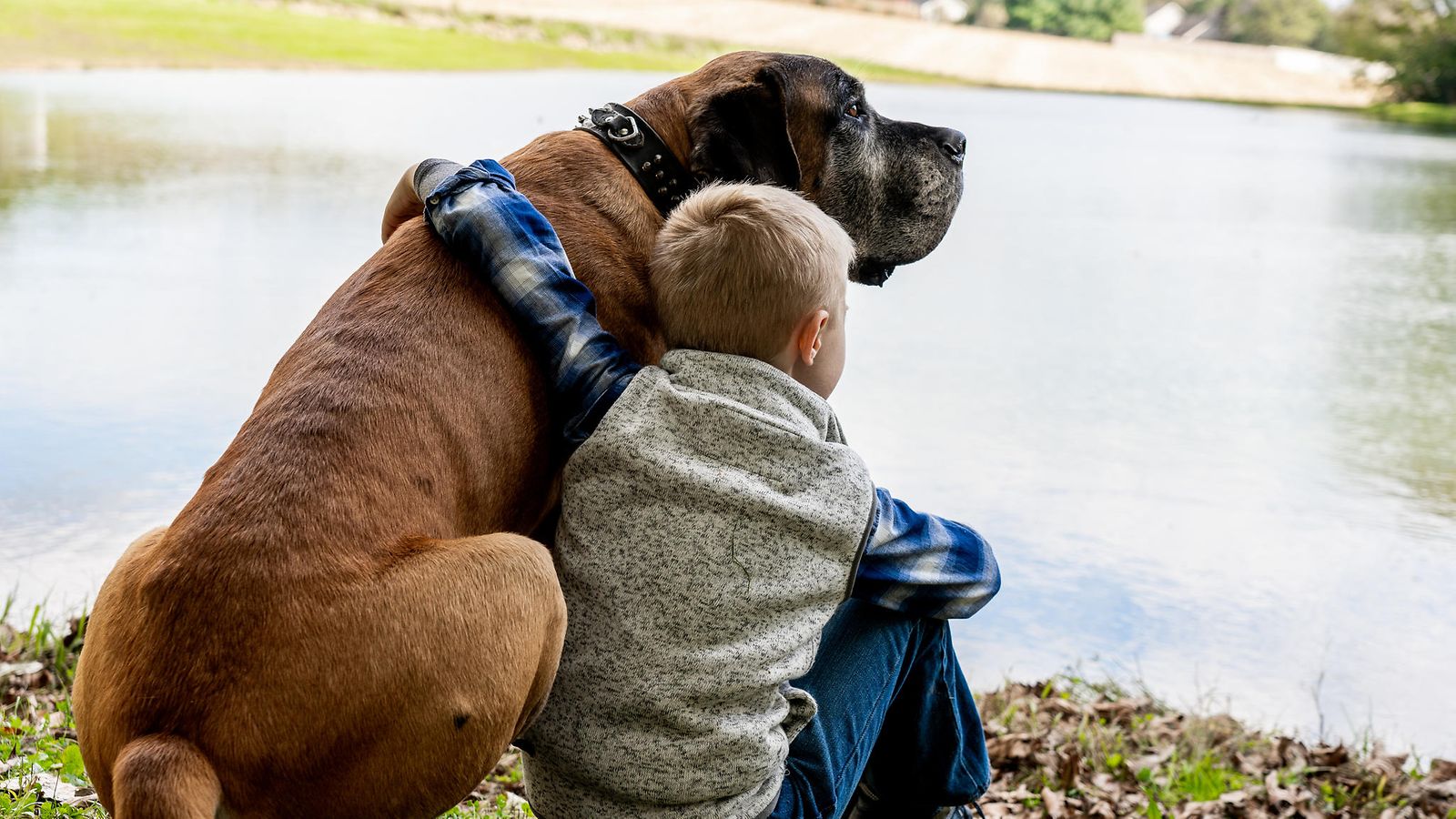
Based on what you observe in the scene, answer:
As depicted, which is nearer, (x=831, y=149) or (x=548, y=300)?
(x=548, y=300)

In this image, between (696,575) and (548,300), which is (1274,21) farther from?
(696,575)

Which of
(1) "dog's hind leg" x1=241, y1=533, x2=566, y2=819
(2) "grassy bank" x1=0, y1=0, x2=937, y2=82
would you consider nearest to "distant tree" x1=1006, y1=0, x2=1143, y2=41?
(2) "grassy bank" x1=0, y1=0, x2=937, y2=82

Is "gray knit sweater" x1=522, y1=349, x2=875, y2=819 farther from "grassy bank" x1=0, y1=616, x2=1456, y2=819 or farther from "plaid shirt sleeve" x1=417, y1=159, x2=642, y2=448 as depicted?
"grassy bank" x1=0, y1=616, x2=1456, y2=819

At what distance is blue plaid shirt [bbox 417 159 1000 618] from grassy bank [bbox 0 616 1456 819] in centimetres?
110

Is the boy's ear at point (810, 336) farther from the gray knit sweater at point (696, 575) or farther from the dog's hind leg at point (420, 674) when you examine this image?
the dog's hind leg at point (420, 674)

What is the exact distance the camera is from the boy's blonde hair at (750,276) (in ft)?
5.77

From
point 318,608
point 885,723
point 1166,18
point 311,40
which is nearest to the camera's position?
point 318,608

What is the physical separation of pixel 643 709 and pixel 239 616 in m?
0.50

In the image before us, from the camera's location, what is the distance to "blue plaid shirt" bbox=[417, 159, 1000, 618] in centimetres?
182

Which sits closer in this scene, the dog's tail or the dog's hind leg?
the dog's tail

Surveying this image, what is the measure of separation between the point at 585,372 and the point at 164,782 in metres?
0.76

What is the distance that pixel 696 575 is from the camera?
5.33 ft

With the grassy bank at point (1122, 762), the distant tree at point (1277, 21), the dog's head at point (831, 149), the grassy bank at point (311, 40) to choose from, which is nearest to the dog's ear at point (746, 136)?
the dog's head at point (831, 149)

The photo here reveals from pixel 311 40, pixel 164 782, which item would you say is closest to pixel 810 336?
pixel 164 782
